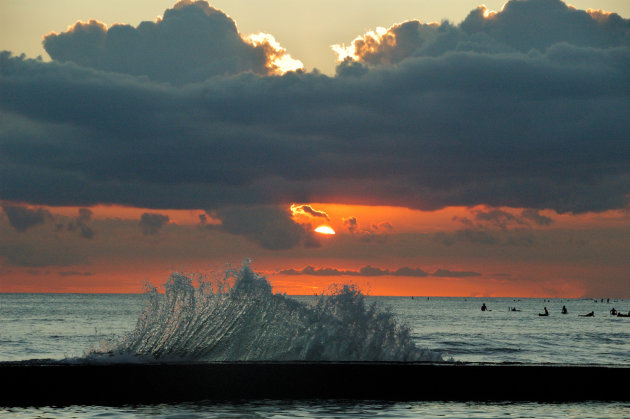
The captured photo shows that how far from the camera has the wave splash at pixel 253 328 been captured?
25.5 meters

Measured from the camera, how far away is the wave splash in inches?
1005

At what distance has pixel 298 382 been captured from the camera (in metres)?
19.6

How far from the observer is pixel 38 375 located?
1916 centimetres

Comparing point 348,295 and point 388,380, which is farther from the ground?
point 348,295

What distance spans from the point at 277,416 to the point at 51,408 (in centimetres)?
530

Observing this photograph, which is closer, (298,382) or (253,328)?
(298,382)

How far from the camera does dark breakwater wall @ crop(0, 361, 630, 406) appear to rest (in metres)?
18.9

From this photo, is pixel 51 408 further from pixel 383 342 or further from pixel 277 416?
pixel 383 342

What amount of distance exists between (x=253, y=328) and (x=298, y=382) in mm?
7106

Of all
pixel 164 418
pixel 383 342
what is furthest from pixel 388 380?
pixel 383 342

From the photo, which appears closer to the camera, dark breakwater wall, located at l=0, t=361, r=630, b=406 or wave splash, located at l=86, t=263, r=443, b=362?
dark breakwater wall, located at l=0, t=361, r=630, b=406

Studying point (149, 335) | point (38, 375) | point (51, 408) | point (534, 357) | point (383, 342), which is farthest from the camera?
point (534, 357)

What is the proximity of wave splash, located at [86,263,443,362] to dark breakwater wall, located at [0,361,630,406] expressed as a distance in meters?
5.12

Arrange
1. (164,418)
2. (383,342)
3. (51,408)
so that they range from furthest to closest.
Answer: (383,342) → (51,408) → (164,418)
